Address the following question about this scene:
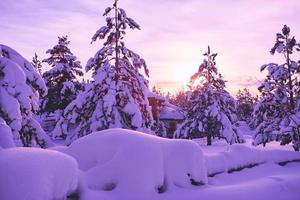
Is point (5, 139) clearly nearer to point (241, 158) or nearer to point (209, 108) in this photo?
point (241, 158)

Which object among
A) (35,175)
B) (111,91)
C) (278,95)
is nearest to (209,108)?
(278,95)

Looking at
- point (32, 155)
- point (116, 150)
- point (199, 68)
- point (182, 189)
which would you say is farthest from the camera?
point (199, 68)

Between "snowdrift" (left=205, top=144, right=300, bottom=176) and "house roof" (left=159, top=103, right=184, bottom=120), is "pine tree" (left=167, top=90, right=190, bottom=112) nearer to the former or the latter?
"house roof" (left=159, top=103, right=184, bottom=120)

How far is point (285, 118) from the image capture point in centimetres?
2197

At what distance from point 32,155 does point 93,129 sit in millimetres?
11470

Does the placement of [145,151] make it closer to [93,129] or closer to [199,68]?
[93,129]

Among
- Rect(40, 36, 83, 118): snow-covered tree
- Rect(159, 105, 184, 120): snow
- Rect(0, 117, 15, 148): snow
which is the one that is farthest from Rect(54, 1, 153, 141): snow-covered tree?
Rect(159, 105, 184, 120): snow

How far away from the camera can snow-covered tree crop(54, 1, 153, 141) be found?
18.2m

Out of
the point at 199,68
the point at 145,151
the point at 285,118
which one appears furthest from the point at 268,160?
the point at 199,68

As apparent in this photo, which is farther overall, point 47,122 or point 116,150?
point 47,122

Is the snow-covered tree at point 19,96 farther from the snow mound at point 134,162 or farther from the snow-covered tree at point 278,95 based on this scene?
the snow-covered tree at point 278,95

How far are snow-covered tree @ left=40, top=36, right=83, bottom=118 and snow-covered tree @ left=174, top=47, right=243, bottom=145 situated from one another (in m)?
11.1

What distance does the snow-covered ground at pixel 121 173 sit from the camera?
616cm

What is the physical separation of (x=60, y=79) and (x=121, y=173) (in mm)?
29761
